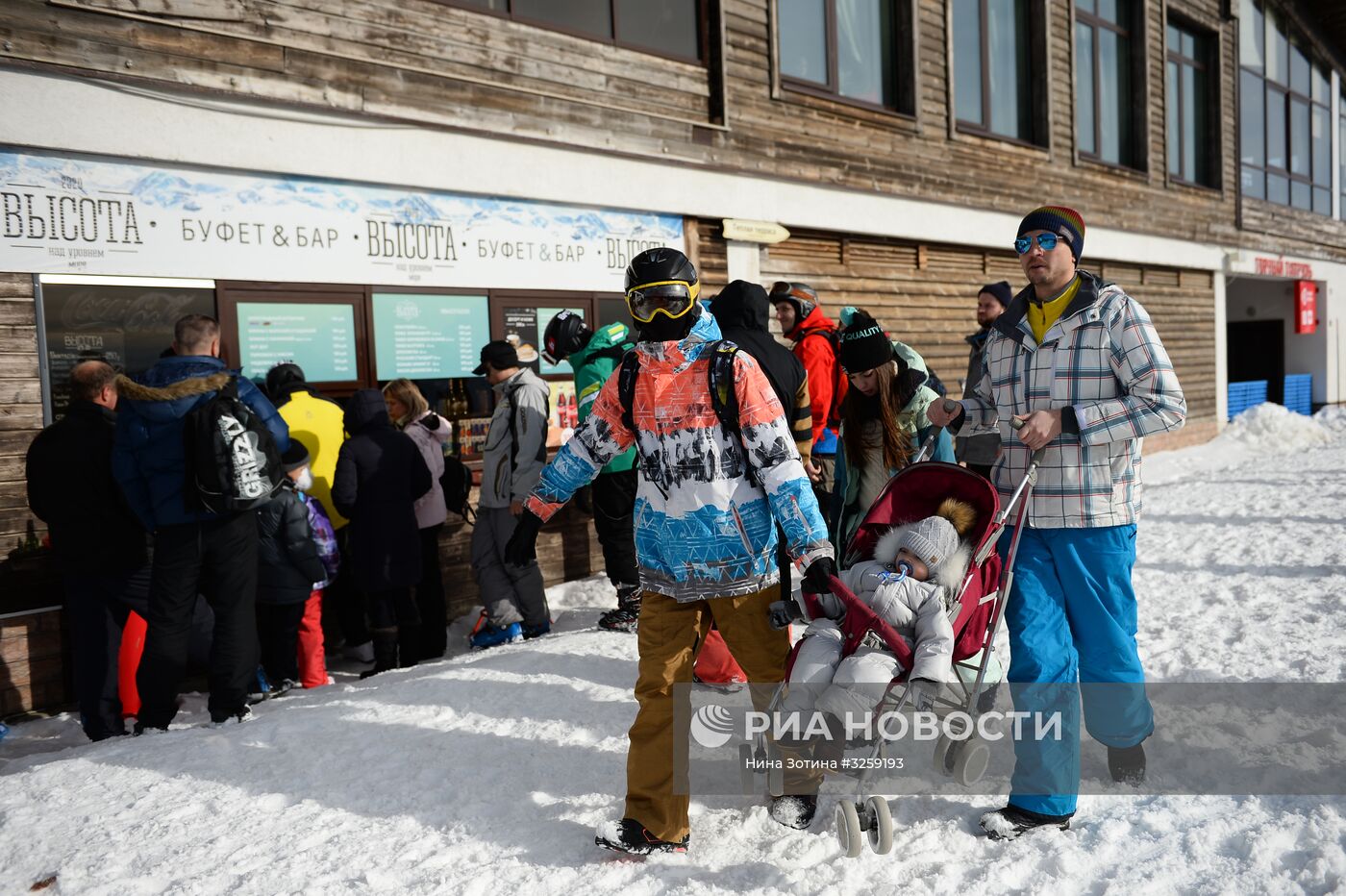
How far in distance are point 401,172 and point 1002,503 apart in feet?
17.3

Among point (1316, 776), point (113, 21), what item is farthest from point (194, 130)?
point (1316, 776)

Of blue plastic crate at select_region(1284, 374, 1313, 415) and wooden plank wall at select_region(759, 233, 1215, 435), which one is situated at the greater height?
wooden plank wall at select_region(759, 233, 1215, 435)

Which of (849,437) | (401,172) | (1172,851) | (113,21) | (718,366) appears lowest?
(1172,851)

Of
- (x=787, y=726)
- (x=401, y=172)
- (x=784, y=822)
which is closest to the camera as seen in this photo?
(x=787, y=726)

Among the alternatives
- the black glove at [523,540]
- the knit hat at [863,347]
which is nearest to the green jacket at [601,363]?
the knit hat at [863,347]

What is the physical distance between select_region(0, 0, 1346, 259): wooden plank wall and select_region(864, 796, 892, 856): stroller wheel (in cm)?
590

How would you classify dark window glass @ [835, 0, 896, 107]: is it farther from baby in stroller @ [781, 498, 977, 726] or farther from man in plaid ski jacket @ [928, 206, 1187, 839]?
baby in stroller @ [781, 498, 977, 726]

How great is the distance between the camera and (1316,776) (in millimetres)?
3688

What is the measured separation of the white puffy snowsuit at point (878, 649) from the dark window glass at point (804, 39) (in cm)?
799

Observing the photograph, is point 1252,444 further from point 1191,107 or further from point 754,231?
point 754,231

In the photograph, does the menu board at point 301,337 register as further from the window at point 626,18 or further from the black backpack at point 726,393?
the black backpack at point 726,393

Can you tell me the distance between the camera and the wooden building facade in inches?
Answer: 227

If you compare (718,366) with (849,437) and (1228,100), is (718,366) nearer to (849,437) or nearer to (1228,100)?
(849,437)

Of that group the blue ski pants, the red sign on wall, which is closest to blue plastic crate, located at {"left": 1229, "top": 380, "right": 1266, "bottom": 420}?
the red sign on wall
